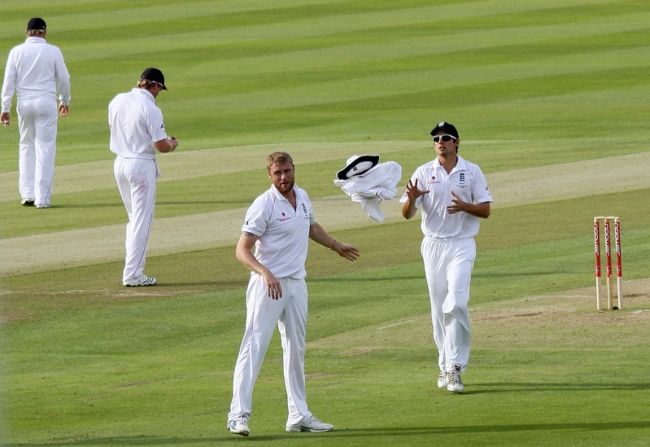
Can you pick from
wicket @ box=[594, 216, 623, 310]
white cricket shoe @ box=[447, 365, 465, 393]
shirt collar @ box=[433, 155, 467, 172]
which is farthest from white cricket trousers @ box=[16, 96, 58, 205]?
white cricket shoe @ box=[447, 365, 465, 393]

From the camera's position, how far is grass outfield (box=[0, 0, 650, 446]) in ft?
38.7

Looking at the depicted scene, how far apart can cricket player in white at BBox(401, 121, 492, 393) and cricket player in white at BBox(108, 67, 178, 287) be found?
4.89 metres

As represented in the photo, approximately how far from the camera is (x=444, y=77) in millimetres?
35000

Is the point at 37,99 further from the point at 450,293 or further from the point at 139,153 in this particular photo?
the point at 450,293

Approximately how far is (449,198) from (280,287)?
7.18 feet

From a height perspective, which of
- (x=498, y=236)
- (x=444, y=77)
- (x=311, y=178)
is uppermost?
(x=444, y=77)

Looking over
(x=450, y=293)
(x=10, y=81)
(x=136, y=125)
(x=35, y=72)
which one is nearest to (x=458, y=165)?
(x=450, y=293)

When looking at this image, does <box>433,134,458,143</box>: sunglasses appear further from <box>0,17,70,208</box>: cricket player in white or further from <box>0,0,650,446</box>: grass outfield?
<box>0,17,70,208</box>: cricket player in white

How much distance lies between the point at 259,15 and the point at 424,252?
3275 cm

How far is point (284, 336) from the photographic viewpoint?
444 inches

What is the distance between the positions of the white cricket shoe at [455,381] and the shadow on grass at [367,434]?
112cm

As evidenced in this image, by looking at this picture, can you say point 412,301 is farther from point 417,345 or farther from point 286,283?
point 286,283

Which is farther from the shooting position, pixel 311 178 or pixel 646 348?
pixel 311 178

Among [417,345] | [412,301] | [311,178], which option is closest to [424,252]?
[417,345]
